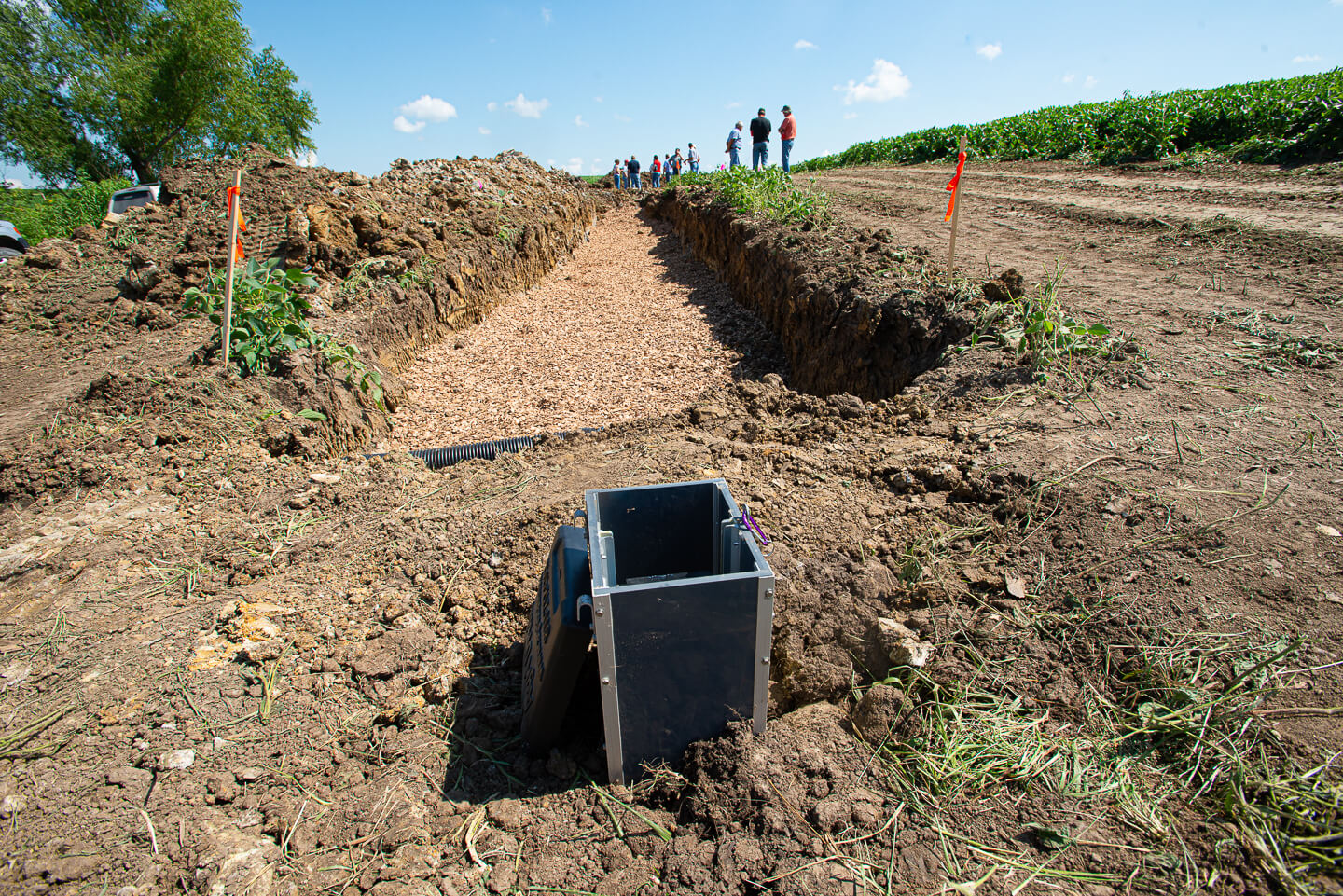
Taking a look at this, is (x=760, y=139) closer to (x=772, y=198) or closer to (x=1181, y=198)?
(x=772, y=198)

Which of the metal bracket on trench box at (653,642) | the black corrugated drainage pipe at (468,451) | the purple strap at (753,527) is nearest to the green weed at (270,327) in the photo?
the black corrugated drainage pipe at (468,451)

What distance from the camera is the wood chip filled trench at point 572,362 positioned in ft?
21.2

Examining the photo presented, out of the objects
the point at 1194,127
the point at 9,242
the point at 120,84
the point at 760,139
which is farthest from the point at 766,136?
the point at 120,84

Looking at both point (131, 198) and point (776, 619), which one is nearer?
point (776, 619)

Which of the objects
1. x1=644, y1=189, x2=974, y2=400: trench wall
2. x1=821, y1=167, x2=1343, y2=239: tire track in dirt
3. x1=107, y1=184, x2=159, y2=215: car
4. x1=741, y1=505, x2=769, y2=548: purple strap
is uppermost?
x1=107, y1=184, x2=159, y2=215: car

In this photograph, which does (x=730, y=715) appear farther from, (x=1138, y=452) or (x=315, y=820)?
(x=1138, y=452)

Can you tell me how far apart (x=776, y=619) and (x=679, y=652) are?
28.8 inches

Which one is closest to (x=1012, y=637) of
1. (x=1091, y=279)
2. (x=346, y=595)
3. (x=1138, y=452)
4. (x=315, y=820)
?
(x=1138, y=452)

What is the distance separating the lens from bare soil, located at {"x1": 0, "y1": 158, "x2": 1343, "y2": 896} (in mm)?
1800

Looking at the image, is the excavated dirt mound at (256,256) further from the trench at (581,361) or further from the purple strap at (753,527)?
the purple strap at (753,527)

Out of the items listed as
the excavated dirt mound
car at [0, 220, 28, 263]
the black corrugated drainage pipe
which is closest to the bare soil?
the excavated dirt mound

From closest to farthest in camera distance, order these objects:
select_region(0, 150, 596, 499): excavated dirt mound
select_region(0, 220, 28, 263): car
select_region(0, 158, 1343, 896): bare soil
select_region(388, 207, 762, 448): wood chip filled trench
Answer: select_region(0, 158, 1343, 896): bare soil → select_region(0, 150, 596, 499): excavated dirt mound → select_region(388, 207, 762, 448): wood chip filled trench → select_region(0, 220, 28, 263): car

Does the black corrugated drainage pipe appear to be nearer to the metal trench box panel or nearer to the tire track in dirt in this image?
the metal trench box panel

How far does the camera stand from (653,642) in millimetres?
1904
